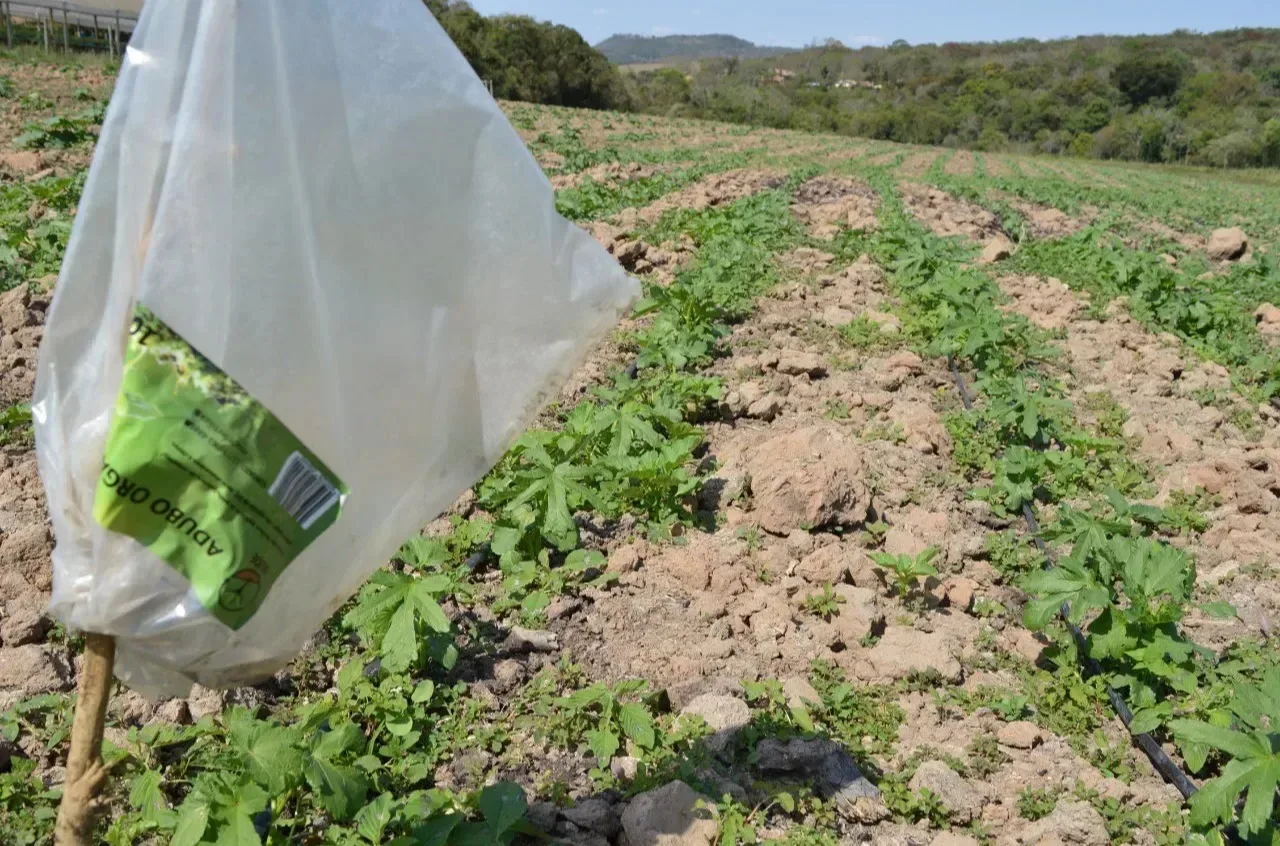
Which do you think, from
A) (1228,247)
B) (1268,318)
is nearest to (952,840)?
(1268,318)

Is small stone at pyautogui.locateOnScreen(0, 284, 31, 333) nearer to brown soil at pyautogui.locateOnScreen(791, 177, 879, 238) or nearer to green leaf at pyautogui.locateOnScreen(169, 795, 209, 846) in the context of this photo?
green leaf at pyautogui.locateOnScreen(169, 795, 209, 846)

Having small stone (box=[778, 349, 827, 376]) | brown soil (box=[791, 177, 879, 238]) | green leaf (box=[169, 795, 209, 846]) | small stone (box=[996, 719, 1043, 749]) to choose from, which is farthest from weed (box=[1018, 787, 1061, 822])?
brown soil (box=[791, 177, 879, 238])

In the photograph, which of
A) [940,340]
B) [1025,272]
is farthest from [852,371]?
[1025,272]

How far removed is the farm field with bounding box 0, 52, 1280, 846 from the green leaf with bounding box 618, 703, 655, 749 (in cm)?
1

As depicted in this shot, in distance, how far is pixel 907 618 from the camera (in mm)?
3090

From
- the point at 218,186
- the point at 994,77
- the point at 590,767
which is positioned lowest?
the point at 590,767

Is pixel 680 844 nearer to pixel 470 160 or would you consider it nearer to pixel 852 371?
pixel 470 160

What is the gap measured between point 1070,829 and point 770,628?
3.12ft

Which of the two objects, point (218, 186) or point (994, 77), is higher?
point (994, 77)

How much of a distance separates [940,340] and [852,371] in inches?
23.5

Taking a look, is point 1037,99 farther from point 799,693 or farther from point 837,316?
point 799,693

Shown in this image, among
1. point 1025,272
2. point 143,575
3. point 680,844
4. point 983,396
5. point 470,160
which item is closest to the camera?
point 143,575

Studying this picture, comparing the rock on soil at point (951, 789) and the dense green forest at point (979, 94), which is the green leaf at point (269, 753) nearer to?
the rock on soil at point (951, 789)

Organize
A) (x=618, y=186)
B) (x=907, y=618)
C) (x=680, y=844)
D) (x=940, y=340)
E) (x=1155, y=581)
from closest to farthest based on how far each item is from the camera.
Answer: (x=680, y=844) < (x=1155, y=581) < (x=907, y=618) < (x=940, y=340) < (x=618, y=186)
